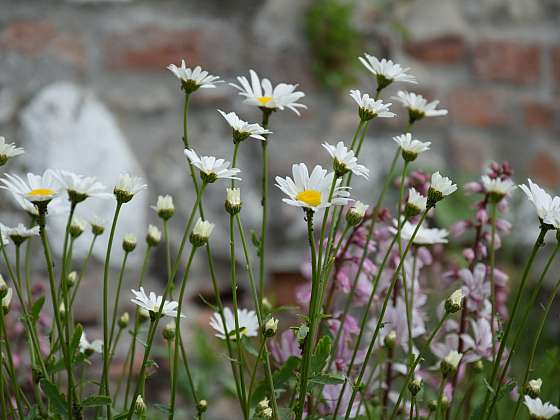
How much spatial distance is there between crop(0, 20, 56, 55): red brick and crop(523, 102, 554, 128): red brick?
3.95 ft

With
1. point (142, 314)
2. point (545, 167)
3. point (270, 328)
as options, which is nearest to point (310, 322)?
point (270, 328)

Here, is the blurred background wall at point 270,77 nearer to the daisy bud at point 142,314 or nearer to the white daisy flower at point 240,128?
the daisy bud at point 142,314

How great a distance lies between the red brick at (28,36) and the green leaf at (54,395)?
3.53ft

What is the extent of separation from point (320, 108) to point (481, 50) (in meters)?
0.49

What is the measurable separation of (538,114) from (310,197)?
65.1 inches

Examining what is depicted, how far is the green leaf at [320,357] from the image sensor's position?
626 mm

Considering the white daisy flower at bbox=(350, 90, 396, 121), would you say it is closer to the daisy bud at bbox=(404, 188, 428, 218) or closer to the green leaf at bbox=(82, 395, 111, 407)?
the daisy bud at bbox=(404, 188, 428, 218)

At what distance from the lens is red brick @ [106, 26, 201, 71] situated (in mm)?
1631

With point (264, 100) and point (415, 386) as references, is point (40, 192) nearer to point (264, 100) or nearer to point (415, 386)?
point (264, 100)

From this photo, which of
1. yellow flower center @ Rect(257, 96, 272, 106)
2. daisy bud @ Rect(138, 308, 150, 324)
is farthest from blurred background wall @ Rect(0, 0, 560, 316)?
yellow flower center @ Rect(257, 96, 272, 106)

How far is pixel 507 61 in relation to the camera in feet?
6.82

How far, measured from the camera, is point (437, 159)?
202 cm

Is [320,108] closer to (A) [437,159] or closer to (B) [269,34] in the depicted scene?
(B) [269,34]

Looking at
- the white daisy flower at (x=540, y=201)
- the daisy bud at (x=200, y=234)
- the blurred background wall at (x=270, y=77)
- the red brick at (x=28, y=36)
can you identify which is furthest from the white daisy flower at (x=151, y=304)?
the red brick at (x=28, y=36)
